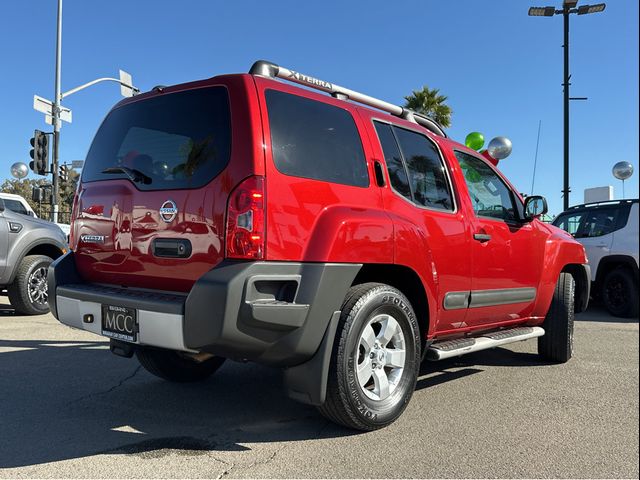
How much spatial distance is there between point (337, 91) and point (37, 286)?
19.5ft

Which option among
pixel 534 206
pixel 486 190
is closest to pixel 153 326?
pixel 486 190

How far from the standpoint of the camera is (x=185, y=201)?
9.70 feet

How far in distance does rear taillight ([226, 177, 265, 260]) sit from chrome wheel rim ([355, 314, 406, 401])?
0.87 m

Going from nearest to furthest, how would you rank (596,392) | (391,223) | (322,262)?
(322,262), (391,223), (596,392)

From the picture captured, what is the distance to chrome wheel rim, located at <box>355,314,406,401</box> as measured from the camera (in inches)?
126

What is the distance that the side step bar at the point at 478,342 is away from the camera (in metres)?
3.64

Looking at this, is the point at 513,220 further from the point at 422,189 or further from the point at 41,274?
the point at 41,274

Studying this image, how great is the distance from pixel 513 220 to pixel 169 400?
10.2 feet

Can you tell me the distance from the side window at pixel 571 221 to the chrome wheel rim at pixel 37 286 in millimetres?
8197

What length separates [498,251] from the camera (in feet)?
14.0

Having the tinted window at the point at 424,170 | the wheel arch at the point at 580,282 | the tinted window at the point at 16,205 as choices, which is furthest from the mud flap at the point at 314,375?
the tinted window at the point at 16,205

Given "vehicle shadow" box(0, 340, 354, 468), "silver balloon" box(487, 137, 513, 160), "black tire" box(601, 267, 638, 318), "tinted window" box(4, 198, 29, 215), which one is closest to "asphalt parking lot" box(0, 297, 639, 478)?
"vehicle shadow" box(0, 340, 354, 468)

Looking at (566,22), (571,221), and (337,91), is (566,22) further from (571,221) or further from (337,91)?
(571,221)

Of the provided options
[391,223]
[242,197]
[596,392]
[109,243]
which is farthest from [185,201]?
[596,392]
